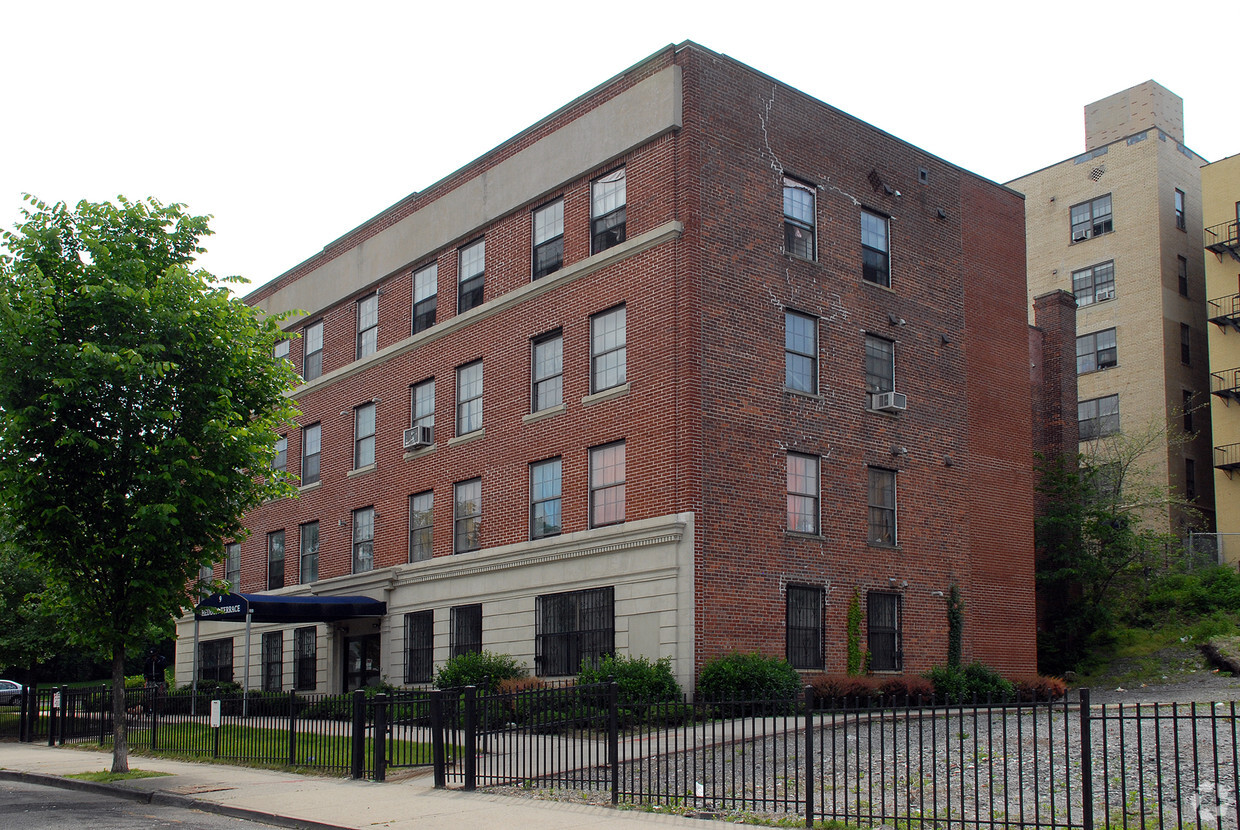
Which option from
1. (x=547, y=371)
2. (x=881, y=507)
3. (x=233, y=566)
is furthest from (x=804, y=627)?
(x=233, y=566)

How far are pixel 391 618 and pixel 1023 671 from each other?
55.2 feet

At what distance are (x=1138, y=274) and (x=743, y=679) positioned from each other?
32901 millimetres

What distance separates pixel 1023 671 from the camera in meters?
30.8

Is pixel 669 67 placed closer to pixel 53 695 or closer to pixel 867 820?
pixel 867 820

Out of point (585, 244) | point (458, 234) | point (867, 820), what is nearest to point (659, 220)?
point (585, 244)

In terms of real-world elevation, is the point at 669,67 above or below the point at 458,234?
above

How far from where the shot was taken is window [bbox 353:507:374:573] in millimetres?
34219

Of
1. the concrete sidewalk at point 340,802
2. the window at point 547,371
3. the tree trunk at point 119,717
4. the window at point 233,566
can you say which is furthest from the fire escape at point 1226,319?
the tree trunk at point 119,717

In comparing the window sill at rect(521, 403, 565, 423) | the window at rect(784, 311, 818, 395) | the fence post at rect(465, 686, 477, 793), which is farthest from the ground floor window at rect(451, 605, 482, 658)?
the fence post at rect(465, 686, 477, 793)

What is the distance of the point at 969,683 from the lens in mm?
27891

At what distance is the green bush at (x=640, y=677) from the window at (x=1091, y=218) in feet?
115

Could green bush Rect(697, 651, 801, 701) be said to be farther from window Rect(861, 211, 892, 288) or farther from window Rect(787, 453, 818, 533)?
window Rect(861, 211, 892, 288)

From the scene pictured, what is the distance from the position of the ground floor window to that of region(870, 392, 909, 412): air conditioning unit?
427 inches

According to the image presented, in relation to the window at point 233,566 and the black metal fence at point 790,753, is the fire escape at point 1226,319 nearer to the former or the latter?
the black metal fence at point 790,753
